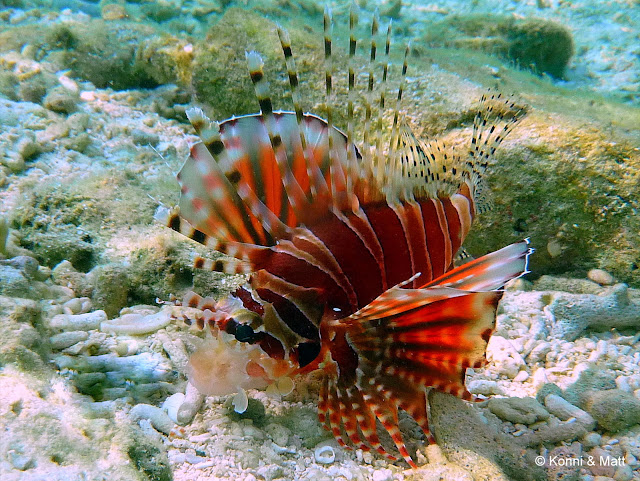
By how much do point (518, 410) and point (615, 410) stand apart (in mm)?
533

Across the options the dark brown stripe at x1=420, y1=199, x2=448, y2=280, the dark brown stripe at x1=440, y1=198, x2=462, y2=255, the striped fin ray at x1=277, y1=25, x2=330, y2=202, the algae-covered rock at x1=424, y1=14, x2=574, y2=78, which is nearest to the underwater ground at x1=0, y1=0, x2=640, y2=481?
the dark brown stripe at x1=420, y1=199, x2=448, y2=280

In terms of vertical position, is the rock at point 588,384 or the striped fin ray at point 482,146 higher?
the striped fin ray at point 482,146

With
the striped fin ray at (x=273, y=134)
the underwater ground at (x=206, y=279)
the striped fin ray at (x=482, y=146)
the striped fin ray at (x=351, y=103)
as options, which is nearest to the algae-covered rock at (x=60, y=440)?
the underwater ground at (x=206, y=279)

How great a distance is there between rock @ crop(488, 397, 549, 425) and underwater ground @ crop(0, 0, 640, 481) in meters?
0.01

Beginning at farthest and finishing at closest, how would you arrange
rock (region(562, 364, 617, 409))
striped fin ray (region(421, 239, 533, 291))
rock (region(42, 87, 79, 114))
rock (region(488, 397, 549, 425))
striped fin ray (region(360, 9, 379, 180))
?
rock (region(42, 87, 79, 114))
rock (region(562, 364, 617, 409))
rock (region(488, 397, 549, 425))
striped fin ray (region(360, 9, 379, 180))
striped fin ray (region(421, 239, 533, 291))

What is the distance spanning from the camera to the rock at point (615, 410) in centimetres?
246

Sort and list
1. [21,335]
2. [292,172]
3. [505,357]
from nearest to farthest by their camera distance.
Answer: [21,335]
[292,172]
[505,357]

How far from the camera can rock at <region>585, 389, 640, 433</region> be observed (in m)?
2.46

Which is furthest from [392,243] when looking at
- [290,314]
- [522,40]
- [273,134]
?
[522,40]

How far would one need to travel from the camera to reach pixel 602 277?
3.85 meters

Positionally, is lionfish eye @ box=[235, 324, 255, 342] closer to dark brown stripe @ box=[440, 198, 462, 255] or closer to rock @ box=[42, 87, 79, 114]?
dark brown stripe @ box=[440, 198, 462, 255]

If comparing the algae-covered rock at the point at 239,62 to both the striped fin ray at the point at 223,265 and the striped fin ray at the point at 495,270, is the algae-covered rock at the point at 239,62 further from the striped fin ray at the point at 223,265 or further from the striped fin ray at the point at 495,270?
the striped fin ray at the point at 495,270

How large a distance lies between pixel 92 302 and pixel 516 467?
2706 millimetres

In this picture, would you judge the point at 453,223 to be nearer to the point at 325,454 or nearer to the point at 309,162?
the point at 309,162
